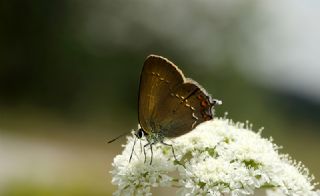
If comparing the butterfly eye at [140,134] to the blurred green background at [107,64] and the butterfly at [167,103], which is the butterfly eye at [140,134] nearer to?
the butterfly at [167,103]

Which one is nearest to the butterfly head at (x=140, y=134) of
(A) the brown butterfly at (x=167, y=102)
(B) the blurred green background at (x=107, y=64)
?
(A) the brown butterfly at (x=167, y=102)

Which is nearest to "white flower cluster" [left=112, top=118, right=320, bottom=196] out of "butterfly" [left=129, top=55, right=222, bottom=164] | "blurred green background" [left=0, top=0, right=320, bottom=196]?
"butterfly" [left=129, top=55, right=222, bottom=164]

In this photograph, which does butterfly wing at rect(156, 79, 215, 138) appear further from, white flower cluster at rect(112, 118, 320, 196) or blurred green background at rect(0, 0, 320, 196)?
blurred green background at rect(0, 0, 320, 196)

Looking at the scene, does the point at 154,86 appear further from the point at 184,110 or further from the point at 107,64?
the point at 107,64

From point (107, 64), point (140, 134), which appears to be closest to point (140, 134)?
point (140, 134)

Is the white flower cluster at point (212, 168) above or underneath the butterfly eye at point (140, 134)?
underneath

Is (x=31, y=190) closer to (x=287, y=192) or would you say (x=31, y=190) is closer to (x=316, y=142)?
(x=287, y=192)

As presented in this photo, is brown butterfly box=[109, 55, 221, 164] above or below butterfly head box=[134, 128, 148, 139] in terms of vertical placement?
above
